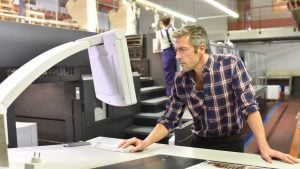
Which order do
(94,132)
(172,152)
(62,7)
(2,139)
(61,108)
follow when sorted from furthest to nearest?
1. (62,7)
2. (94,132)
3. (61,108)
4. (172,152)
5. (2,139)

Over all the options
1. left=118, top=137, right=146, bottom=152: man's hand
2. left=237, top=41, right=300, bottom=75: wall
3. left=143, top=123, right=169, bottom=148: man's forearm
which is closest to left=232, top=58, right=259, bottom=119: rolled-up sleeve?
left=143, top=123, right=169, bottom=148: man's forearm

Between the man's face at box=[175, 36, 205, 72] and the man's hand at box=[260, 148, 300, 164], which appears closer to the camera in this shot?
the man's hand at box=[260, 148, 300, 164]

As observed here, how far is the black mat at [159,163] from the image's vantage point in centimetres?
134

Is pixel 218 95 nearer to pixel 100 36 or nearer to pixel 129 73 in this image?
pixel 129 73

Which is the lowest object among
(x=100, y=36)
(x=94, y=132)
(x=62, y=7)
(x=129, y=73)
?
(x=94, y=132)

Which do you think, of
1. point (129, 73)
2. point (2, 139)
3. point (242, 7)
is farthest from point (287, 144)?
point (242, 7)

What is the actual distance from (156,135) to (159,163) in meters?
0.35

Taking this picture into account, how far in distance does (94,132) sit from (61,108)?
0.54 meters

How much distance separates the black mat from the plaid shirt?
1.14 ft

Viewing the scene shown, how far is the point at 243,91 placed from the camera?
1.63m

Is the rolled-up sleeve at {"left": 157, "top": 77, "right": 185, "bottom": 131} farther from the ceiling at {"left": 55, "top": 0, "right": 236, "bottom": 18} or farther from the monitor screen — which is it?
the ceiling at {"left": 55, "top": 0, "right": 236, "bottom": 18}

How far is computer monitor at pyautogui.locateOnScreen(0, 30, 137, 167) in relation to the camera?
987 mm

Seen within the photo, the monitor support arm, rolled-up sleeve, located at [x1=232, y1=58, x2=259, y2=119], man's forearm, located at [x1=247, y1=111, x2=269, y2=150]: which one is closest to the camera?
the monitor support arm

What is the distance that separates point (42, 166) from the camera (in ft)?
4.31
